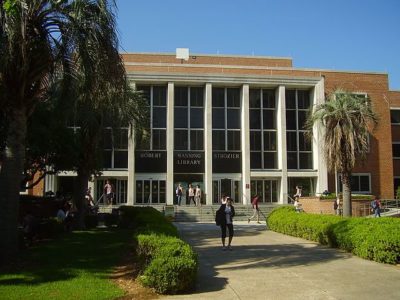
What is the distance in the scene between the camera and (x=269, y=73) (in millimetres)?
45281

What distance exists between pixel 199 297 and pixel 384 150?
39826 millimetres

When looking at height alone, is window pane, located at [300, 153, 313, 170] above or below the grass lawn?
above

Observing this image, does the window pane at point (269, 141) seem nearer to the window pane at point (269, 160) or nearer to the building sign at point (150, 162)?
the window pane at point (269, 160)

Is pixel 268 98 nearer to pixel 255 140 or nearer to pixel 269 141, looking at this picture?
pixel 269 141

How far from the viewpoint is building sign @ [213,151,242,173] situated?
4112cm

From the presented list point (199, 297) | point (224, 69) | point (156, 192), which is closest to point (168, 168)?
point (156, 192)

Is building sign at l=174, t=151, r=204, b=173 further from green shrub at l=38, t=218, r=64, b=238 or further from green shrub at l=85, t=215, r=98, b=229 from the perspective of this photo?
green shrub at l=38, t=218, r=64, b=238

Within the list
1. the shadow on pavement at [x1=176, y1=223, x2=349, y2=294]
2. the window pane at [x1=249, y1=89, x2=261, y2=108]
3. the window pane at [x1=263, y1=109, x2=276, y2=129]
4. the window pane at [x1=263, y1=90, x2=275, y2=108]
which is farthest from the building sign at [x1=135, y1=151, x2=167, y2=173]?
the shadow on pavement at [x1=176, y1=223, x2=349, y2=294]

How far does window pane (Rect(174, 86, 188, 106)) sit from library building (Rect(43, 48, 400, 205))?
89mm

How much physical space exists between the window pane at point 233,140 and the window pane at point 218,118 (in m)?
1.05

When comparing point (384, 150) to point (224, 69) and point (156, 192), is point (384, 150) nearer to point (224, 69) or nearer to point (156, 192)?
point (224, 69)

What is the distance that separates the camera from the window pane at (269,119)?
4247cm

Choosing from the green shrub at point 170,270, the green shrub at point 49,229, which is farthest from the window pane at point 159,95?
the green shrub at point 170,270

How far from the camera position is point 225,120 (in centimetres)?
4184
